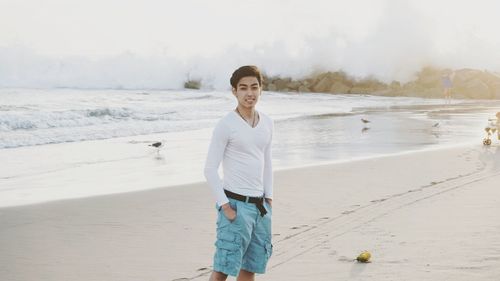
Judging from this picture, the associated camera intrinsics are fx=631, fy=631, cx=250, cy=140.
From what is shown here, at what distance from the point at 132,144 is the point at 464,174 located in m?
10.6

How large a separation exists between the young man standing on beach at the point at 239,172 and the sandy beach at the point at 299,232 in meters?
1.50

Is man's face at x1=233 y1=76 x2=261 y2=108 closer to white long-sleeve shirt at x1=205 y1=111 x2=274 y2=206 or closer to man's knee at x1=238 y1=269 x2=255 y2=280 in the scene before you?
white long-sleeve shirt at x1=205 y1=111 x2=274 y2=206

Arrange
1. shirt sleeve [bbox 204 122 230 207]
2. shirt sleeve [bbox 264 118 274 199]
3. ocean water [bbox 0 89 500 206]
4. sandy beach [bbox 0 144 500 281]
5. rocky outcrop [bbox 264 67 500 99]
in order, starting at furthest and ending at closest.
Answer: rocky outcrop [bbox 264 67 500 99] → ocean water [bbox 0 89 500 206] → sandy beach [bbox 0 144 500 281] → shirt sleeve [bbox 264 118 274 199] → shirt sleeve [bbox 204 122 230 207]

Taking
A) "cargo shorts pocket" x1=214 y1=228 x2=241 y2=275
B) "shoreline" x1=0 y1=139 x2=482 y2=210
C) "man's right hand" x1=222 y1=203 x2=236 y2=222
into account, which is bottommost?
"shoreline" x1=0 y1=139 x2=482 y2=210

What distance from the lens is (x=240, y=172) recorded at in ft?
12.9

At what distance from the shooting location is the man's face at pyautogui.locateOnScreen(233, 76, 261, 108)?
388 cm

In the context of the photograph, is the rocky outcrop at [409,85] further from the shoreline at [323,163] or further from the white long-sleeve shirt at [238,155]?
the white long-sleeve shirt at [238,155]

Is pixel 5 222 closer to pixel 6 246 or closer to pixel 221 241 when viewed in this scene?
pixel 6 246

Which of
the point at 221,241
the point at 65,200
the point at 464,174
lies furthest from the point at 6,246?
the point at 464,174

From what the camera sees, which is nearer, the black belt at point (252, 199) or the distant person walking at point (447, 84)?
the black belt at point (252, 199)

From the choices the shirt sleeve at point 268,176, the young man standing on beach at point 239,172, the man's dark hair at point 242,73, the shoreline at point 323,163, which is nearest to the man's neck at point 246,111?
the young man standing on beach at point 239,172

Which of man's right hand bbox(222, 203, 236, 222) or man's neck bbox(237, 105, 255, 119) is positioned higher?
man's neck bbox(237, 105, 255, 119)

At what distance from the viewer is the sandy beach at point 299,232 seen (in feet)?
17.9

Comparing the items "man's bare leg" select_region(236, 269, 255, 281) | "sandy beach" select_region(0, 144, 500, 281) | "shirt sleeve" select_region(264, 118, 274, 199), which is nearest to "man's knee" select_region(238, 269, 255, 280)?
"man's bare leg" select_region(236, 269, 255, 281)
